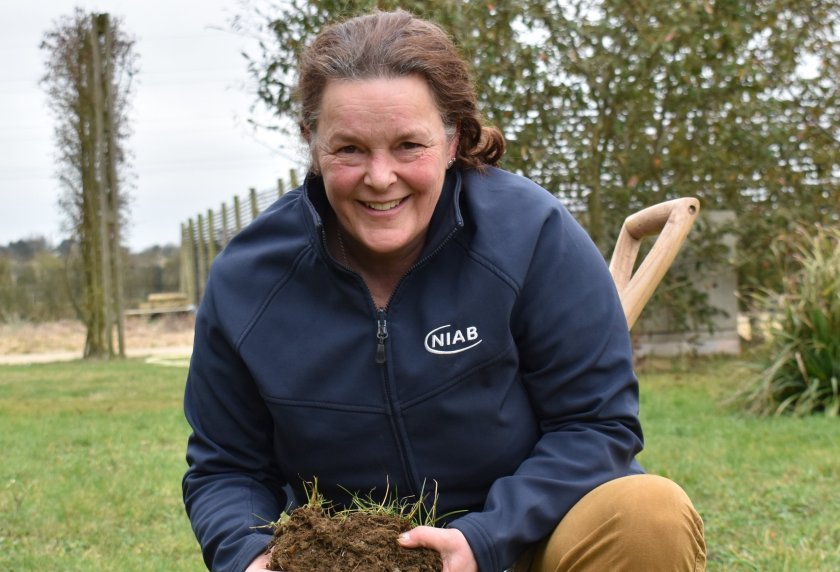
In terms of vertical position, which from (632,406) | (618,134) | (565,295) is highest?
(618,134)

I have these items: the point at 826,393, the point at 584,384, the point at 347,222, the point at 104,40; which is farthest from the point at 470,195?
the point at 104,40

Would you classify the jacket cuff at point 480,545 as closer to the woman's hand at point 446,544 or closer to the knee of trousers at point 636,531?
the woman's hand at point 446,544

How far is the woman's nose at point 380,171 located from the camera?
221 cm

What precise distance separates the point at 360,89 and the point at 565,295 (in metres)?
0.60

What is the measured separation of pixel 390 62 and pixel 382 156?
191 mm

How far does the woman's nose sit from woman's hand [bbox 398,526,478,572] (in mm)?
692

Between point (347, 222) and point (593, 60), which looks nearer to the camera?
point (347, 222)

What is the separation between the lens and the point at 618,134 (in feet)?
31.7

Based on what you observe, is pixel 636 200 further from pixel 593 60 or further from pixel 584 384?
pixel 584 384

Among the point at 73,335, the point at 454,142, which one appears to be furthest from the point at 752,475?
Result: the point at 73,335

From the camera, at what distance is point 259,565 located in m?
2.07

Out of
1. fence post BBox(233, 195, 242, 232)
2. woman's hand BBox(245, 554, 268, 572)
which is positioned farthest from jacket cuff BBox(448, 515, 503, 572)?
fence post BBox(233, 195, 242, 232)

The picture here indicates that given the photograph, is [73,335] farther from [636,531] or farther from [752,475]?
[636,531]

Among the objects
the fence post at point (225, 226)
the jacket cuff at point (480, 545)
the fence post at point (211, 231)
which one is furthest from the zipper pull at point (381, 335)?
the fence post at point (211, 231)
